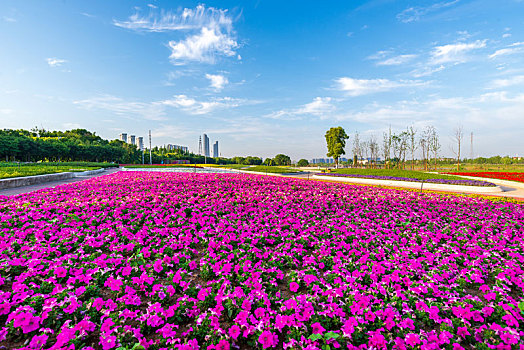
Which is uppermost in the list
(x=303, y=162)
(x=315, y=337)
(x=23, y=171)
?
(x=303, y=162)

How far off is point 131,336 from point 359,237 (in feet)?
14.5

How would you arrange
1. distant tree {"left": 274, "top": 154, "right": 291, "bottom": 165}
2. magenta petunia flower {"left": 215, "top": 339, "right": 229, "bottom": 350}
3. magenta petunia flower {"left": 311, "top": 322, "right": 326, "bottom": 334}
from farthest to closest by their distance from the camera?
A: distant tree {"left": 274, "top": 154, "right": 291, "bottom": 165}
magenta petunia flower {"left": 311, "top": 322, "right": 326, "bottom": 334}
magenta petunia flower {"left": 215, "top": 339, "right": 229, "bottom": 350}

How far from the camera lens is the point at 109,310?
8.98 ft

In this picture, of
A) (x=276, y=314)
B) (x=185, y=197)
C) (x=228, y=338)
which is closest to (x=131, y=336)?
(x=228, y=338)

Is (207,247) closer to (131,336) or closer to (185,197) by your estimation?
(131,336)

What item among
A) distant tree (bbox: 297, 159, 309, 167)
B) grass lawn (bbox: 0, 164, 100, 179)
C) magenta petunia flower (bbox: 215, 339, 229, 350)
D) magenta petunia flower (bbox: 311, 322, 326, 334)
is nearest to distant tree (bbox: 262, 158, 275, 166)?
distant tree (bbox: 297, 159, 309, 167)

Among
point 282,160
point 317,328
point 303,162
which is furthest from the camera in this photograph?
point 282,160

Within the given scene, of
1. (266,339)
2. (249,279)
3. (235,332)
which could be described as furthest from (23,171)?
Answer: (266,339)

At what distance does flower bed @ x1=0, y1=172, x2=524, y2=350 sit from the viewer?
253 cm

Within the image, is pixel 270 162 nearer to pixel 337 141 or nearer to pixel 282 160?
pixel 282 160

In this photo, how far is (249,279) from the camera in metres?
3.47

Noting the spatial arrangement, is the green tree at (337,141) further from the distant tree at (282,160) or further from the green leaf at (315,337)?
the green leaf at (315,337)

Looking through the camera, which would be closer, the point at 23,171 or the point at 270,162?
the point at 23,171

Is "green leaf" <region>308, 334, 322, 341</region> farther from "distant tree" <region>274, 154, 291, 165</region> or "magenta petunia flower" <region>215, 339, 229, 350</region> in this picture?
"distant tree" <region>274, 154, 291, 165</region>
